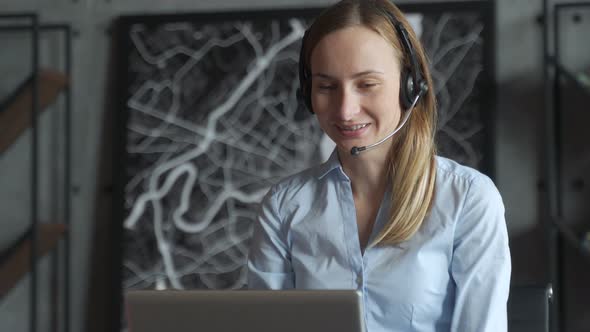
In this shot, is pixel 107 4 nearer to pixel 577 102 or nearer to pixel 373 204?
pixel 577 102

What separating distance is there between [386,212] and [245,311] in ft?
1.52

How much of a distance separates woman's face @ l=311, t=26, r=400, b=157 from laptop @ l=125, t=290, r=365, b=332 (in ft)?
1.40

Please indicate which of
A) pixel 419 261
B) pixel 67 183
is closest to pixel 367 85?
pixel 419 261

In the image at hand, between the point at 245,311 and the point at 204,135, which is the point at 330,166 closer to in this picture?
the point at 245,311

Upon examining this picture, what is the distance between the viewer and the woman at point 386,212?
124cm

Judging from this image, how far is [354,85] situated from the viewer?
1.26 metres

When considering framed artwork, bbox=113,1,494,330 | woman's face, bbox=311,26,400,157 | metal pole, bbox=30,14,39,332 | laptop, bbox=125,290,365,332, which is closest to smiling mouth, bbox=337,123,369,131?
woman's face, bbox=311,26,400,157

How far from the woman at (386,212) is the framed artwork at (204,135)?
157 cm

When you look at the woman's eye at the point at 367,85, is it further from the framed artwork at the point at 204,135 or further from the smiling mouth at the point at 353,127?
the framed artwork at the point at 204,135

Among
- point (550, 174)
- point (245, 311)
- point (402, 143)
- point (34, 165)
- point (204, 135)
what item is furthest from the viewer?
point (204, 135)

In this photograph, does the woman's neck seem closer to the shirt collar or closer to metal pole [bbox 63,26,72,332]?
the shirt collar

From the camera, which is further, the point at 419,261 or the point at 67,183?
the point at 67,183

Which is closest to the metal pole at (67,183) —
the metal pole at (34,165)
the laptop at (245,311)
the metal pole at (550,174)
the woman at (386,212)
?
the metal pole at (34,165)

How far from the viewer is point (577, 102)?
285 cm
